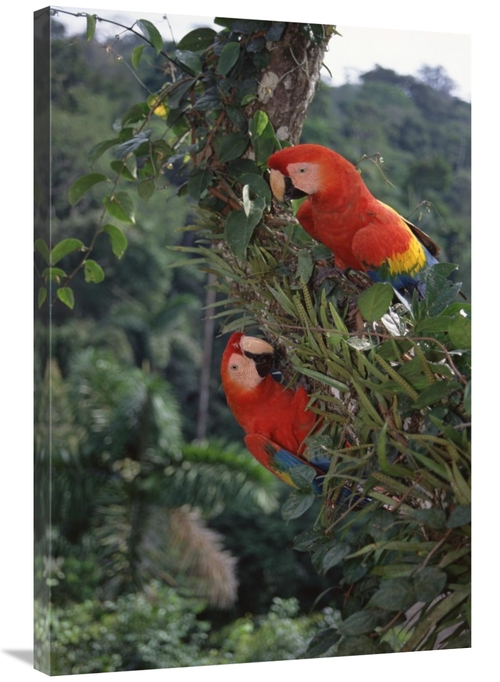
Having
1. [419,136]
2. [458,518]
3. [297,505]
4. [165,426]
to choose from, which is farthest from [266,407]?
[165,426]

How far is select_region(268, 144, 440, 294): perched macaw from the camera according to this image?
1512 mm

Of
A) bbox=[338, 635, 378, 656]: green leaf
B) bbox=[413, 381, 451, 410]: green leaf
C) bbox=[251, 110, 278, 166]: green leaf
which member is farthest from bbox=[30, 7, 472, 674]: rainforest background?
bbox=[413, 381, 451, 410]: green leaf

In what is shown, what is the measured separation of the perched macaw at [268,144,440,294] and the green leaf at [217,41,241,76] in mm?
216

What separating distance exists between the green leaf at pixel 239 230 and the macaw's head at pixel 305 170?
7 cm

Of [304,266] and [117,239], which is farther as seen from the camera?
[117,239]

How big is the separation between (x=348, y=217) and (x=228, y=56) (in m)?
0.41

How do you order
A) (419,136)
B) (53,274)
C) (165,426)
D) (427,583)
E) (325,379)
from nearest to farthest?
1. (427,583)
2. (325,379)
3. (53,274)
4. (419,136)
5. (165,426)

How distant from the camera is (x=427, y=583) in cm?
131

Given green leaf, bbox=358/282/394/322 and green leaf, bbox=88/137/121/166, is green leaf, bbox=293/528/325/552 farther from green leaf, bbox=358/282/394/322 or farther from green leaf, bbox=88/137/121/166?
green leaf, bbox=88/137/121/166

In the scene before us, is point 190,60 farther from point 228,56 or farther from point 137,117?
point 137,117

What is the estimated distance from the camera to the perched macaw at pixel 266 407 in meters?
1.53
